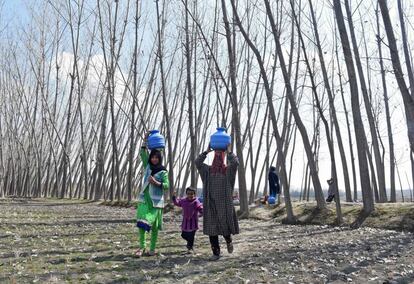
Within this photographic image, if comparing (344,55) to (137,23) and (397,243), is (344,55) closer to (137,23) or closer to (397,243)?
(397,243)

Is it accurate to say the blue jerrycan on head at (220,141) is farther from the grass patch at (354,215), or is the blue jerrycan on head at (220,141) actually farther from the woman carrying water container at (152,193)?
the grass patch at (354,215)

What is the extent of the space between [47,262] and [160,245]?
10.4 ft

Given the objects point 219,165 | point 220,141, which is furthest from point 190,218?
point 220,141

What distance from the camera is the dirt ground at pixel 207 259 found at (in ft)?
21.7

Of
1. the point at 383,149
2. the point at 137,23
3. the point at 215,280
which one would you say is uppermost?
the point at 137,23

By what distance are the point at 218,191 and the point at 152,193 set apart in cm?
127

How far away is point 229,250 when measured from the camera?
28.1 ft

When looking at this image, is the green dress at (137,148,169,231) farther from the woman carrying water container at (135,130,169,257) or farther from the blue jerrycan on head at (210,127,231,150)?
the blue jerrycan on head at (210,127,231,150)

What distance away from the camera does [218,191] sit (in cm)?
823

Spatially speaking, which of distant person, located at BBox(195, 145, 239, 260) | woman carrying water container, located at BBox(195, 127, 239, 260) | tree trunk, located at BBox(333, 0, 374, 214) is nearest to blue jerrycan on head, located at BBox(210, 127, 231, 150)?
woman carrying water container, located at BBox(195, 127, 239, 260)

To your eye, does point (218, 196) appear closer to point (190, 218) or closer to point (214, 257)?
point (214, 257)

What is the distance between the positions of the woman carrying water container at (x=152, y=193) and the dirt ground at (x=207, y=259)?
51cm

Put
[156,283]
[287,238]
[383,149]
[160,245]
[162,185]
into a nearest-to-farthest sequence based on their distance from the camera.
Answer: [156,283] < [162,185] < [160,245] < [287,238] < [383,149]

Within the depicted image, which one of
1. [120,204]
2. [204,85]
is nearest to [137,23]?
[204,85]
